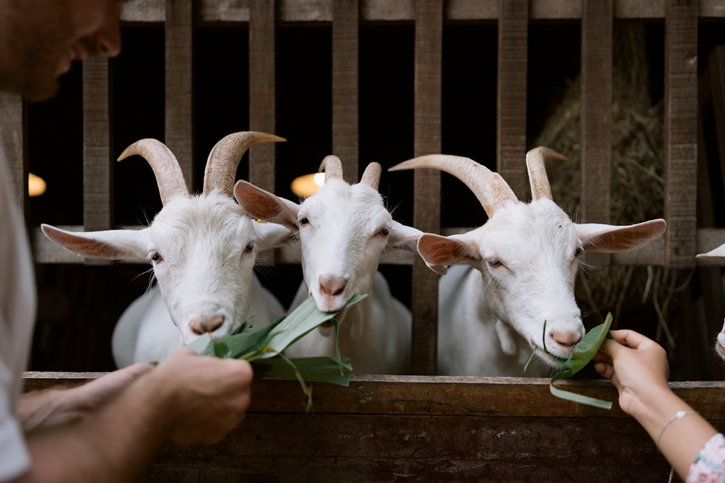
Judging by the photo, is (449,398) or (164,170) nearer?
(449,398)

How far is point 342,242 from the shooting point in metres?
2.43

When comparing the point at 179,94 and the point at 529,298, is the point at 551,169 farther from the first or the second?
the point at 179,94

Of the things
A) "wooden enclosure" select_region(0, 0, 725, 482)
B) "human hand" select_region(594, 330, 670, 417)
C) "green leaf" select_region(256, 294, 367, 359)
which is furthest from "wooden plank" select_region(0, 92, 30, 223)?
"human hand" select_region(594, 330, 670, 417)

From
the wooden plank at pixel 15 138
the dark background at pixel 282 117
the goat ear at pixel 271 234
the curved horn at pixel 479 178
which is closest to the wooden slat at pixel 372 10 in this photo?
the wooden plank at pixel 15 138

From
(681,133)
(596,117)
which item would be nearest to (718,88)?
(681,133)

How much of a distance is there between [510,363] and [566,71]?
15.7 ft

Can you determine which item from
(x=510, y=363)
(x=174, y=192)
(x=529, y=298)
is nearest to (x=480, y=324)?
(x=510, y=363)

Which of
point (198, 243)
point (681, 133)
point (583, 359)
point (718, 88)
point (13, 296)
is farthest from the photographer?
point (718, 88)

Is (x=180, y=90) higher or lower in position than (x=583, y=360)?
higher

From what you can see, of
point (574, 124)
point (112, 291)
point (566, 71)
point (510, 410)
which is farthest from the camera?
point (112, 291)

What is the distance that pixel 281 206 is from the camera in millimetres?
2650

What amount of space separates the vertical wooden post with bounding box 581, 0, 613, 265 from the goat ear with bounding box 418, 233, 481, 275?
894mm

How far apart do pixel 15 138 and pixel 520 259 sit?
2.80 meters

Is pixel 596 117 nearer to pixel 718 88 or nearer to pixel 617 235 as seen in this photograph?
pixel 617 235
